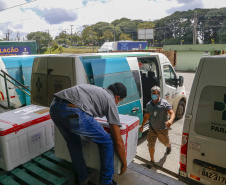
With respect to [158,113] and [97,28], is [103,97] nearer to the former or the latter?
[158,113]

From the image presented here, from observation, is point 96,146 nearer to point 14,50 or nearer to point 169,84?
point 169,84

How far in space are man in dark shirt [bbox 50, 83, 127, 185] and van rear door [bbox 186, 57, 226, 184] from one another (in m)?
1.17

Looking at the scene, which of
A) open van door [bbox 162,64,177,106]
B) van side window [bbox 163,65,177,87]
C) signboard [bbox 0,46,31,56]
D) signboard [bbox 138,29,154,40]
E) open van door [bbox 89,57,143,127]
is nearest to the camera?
open van door [bbox 89,57,143,127]

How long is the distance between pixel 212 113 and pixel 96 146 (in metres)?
1.53

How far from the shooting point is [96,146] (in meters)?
2.46

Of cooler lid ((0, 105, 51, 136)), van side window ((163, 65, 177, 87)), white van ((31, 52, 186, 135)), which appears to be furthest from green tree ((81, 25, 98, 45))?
cooler lid ((0, 105, 51, 136))

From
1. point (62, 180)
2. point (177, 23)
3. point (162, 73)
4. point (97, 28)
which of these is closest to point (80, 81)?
point (62, 180)

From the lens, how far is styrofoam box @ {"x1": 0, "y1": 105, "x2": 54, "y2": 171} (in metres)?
2.52

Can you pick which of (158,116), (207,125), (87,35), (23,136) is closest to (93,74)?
(158,116)

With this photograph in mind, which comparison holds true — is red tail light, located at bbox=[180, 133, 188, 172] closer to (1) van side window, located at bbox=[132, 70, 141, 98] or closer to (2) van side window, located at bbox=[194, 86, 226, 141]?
(2) van side window, located at bbox=[194, 86, 226, 141]

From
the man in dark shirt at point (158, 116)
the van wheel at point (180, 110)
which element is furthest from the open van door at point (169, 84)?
the man in dark shirt at point (158, 116)

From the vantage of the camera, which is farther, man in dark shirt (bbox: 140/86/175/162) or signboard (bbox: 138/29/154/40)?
signboard (bbox: 138/29/154/40)

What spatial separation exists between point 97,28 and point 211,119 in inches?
4209

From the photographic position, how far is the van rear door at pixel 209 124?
2.70 metres
